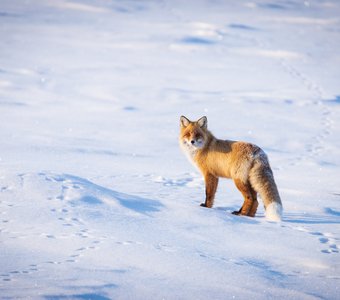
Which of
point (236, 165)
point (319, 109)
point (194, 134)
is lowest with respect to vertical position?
point (236, 165)

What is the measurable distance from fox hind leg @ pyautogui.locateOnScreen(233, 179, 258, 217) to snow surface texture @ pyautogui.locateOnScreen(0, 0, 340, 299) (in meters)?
0.38

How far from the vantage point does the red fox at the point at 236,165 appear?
5688mm

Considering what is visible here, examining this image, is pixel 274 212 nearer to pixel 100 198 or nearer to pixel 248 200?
pixel 248 200

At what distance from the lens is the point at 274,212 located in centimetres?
550

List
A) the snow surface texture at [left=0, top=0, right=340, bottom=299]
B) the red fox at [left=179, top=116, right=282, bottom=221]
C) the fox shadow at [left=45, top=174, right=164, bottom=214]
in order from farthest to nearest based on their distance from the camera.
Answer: the red fox at [left=179, top=116, right=282, bottom=221] → the fox shadow at [left=45, top=174, right=164, bottom=214] → the snow surface texture at [left=0, top=0, right=340, bottom=299]

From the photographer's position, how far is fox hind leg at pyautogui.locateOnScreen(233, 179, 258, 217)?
5.83 m

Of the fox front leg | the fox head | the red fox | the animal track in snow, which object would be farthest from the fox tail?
the animal track in snow

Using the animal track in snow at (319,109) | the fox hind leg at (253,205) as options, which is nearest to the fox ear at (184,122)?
the fox hind leg at (253,205)

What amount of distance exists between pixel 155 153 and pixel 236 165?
4.31 metres

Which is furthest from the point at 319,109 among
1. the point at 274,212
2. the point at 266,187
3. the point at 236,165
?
the point at 274,212

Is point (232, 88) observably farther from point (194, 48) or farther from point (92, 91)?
point (194, 48)

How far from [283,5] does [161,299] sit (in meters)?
35.4

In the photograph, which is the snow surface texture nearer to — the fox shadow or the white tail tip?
the fox shadow

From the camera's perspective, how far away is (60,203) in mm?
5051
